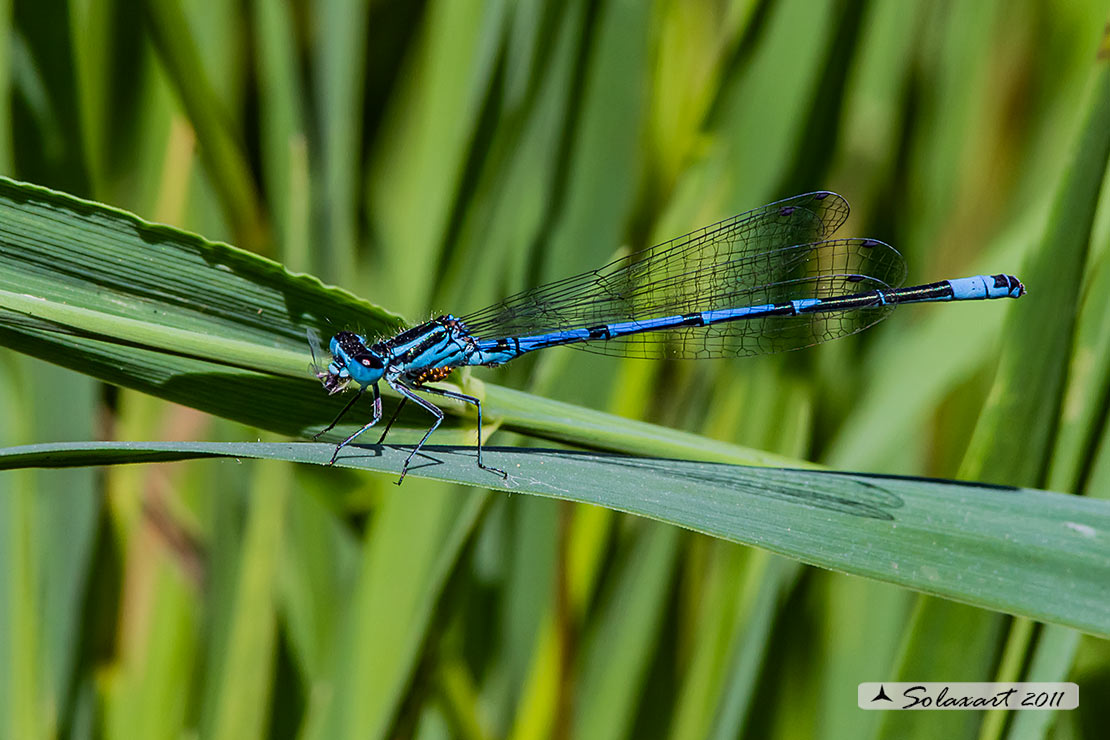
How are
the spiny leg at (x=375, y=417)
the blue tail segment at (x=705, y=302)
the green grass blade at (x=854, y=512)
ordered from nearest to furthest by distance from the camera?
1. the green grass blade at (x=854, y=512)
2. the spiny leg at (x=375, y=417)
3. the blue tail segment at (x=705, y=302)

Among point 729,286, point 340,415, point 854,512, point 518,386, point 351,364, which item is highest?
point 729,286

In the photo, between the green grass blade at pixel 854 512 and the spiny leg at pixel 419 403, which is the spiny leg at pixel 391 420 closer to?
the spiny leg at pixel 419 403

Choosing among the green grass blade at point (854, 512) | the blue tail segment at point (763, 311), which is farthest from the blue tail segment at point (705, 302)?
the green grass blade at point (854, 512)

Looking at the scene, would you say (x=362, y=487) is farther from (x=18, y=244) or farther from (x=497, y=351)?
(x=18, y=244)

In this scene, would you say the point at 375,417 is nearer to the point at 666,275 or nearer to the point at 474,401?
the point at 474,401

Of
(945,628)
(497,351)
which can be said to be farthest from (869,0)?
(945,628)

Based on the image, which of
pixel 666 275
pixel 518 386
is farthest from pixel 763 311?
pixel 518 386

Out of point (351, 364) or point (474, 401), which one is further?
point (351, 364)
